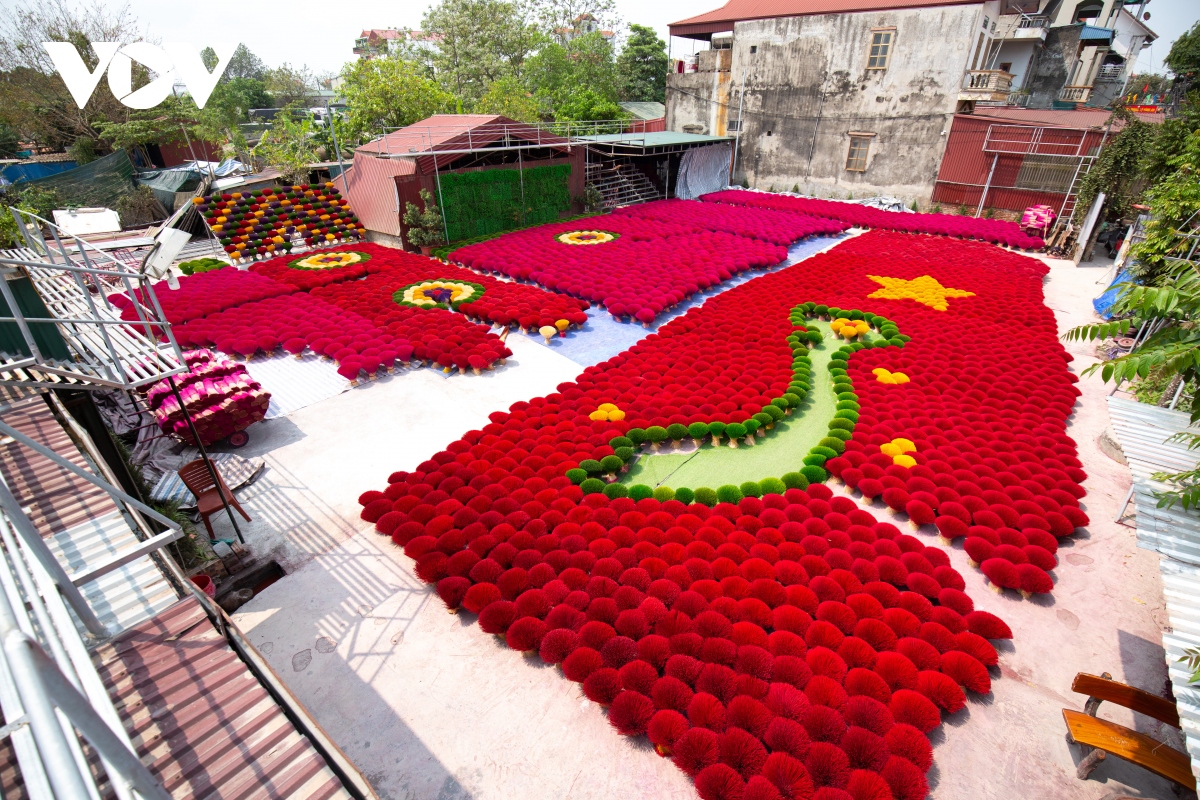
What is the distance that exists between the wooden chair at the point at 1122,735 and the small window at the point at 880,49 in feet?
99.2

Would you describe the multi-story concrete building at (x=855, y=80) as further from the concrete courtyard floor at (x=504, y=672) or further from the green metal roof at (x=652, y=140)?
the concrete courtyard floor at (x=504, y=672)

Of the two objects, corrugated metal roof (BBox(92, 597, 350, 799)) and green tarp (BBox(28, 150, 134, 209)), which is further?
green tarp (BBox(28, 150, 134, 209))

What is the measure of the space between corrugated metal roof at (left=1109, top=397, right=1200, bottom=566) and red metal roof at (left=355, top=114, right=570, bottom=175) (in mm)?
19589

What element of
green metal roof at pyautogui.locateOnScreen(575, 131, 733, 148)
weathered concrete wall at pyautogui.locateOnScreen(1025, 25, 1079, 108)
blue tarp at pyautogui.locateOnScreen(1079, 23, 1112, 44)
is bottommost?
green metal roof at pyautogui.locateOnScreen(575, 131, 733, 148)

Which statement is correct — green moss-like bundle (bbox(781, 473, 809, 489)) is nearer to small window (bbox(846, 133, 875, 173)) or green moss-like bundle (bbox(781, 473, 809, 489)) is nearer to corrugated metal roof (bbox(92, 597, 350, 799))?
corrugated metal roof (bbox(92, 597, 350, 799))

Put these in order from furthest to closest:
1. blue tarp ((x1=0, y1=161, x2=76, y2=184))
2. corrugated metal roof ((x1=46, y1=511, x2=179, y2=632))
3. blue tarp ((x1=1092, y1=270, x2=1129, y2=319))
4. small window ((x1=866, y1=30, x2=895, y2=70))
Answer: blue tarp ((x1=0, y1=161, x2=76, y2=184))
small window ((x1=866, y1=30, x2=895, y2=70))
blue tarp ((x1=1092, y1=270, x2=1129, y2=319))
corrugated metal roof ((x1=46, y1=511, x2=179, y2=632))

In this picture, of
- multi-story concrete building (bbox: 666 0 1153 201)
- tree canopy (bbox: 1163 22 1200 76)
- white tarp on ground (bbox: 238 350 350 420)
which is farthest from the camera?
tree canopy (bbox: 1163 22 1200 76)

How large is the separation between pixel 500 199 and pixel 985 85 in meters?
22.4

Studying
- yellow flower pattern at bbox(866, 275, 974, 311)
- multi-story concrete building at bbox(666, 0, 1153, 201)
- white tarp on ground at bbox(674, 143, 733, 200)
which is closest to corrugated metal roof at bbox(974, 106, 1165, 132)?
multi-story concrete building at bbox(666, 0, 1153, 201)

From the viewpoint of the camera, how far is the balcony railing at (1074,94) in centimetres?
3597

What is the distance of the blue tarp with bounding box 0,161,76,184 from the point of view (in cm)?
2856

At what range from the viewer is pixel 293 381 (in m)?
11.9

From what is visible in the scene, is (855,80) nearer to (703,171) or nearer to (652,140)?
(703,171)

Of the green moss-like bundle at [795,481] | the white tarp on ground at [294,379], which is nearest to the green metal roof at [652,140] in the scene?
the white tarp on ground at [294,379]
